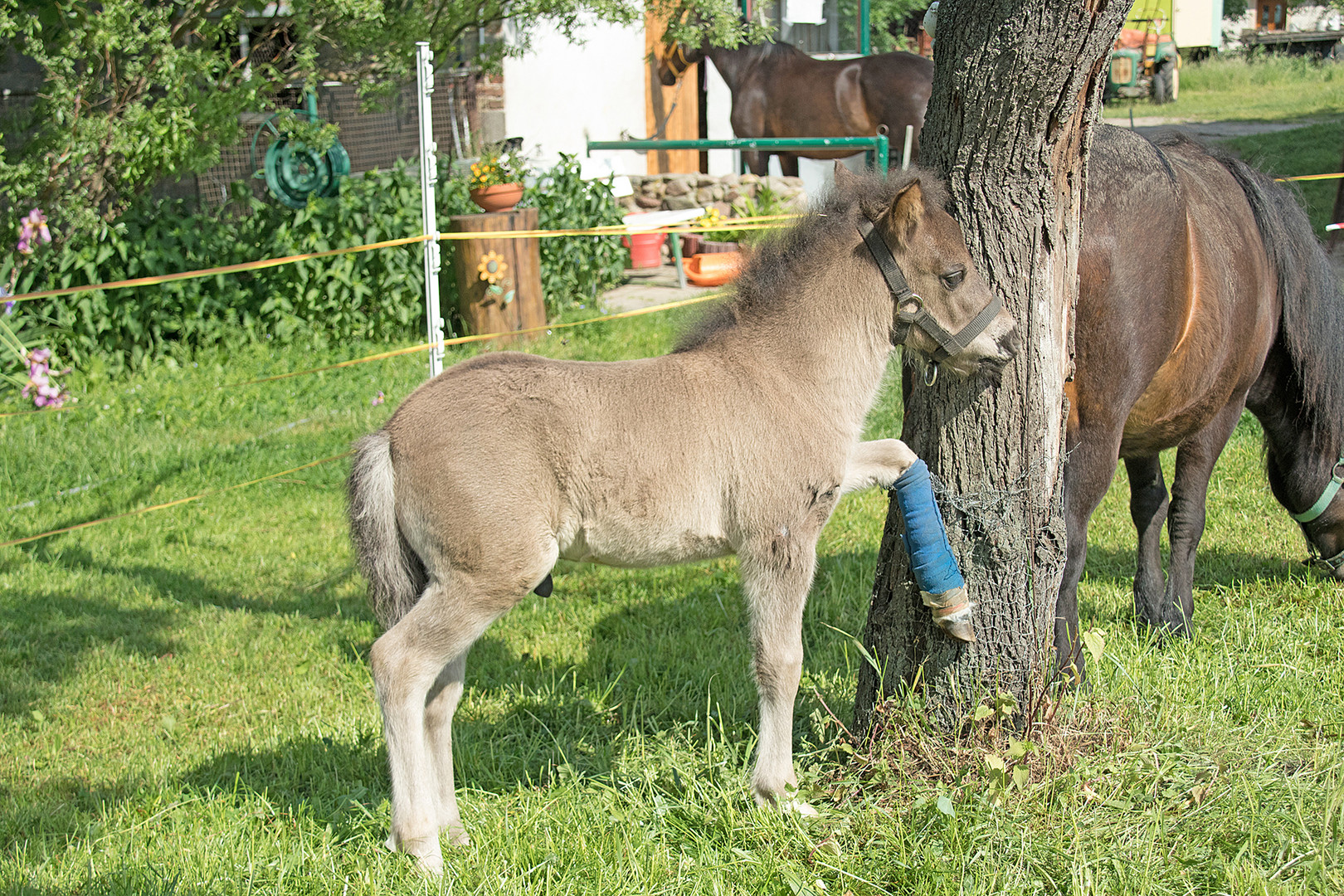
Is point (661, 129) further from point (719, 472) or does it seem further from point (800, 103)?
point (719, 472)

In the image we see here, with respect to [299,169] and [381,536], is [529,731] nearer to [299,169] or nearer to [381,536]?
[381,536]

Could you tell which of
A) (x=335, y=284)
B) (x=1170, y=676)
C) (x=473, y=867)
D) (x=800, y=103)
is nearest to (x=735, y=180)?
(x=800, y=103)

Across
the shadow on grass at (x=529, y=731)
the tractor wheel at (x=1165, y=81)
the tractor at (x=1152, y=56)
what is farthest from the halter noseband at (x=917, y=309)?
the tractor wheel at (x=1165, y=81)

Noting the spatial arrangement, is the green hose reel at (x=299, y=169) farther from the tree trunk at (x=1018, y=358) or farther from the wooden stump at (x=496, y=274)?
the tree trunk at (x=1018, y=358)

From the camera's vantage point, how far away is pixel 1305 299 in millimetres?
4496

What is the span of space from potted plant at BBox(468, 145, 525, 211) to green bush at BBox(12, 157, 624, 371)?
0.26 meters

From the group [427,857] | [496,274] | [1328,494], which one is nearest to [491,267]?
[496,274]

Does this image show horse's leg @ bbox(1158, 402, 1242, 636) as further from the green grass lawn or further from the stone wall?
the stone wall

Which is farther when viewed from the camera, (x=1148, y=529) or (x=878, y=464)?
(x=1148, y=529)

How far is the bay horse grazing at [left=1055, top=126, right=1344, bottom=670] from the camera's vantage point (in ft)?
12.4

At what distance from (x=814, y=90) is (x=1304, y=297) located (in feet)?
32.4

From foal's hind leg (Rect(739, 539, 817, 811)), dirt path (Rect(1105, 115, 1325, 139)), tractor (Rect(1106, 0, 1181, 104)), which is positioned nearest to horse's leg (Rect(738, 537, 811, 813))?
foal's hind leg (Rect(739, 539, 817, 811))

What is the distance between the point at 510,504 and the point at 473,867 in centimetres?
103

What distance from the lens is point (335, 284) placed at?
8.91 meters
